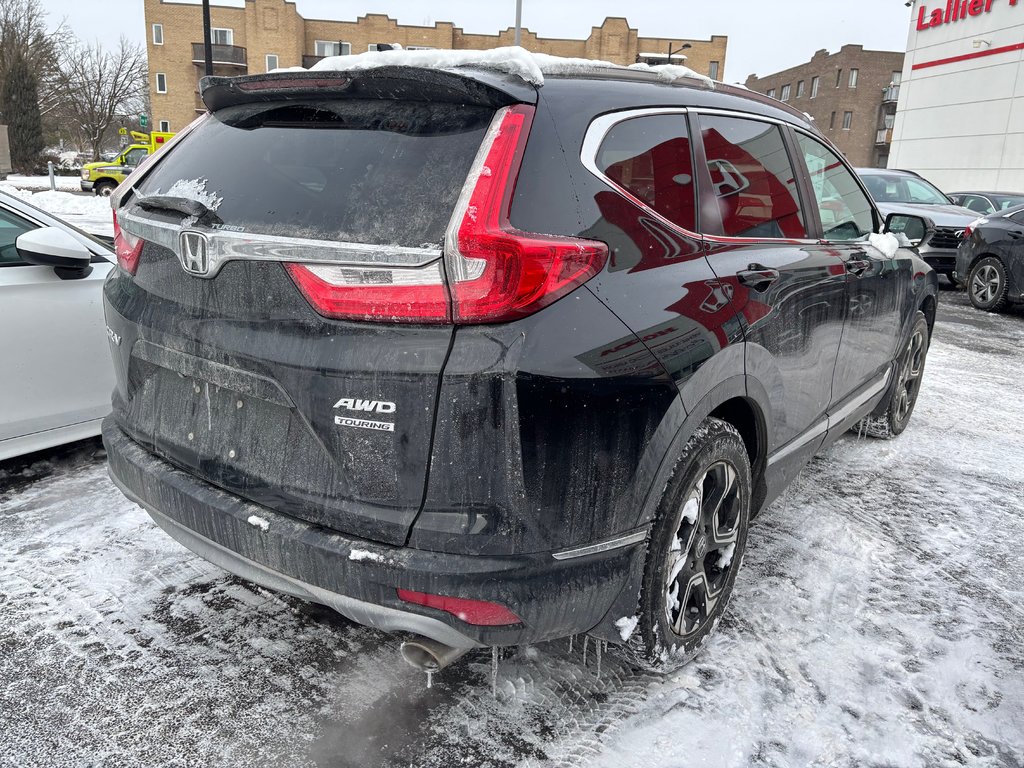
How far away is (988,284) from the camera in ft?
34.3

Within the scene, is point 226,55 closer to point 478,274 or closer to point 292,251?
point 292,251

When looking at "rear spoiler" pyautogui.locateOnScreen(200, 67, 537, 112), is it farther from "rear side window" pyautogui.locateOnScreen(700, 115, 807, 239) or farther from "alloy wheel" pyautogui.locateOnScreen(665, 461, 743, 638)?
"alloy wheel" pyautogui.locateOnScreen(665, 461, 743, 638)

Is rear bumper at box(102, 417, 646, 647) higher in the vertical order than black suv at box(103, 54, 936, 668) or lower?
lower

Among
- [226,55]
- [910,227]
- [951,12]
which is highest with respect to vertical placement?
[951,12]

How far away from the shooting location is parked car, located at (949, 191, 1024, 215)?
1466 centimetres

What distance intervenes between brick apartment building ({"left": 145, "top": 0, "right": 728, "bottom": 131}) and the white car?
152 ft

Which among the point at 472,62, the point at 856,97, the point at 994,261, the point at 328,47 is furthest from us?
the point at 856,97

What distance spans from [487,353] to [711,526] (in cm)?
117

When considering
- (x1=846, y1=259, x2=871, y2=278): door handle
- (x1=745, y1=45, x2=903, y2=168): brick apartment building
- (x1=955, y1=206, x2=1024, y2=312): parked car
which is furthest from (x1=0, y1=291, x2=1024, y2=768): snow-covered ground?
(x1=745, y1=45, x2=903, y2=168): brick apartment building

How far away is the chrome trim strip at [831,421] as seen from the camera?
2.98 m

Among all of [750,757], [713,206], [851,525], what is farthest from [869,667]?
[713,206]

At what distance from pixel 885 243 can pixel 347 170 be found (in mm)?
2874

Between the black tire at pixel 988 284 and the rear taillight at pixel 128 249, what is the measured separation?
10857 mm

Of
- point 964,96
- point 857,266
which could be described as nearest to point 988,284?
point 857,266
